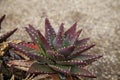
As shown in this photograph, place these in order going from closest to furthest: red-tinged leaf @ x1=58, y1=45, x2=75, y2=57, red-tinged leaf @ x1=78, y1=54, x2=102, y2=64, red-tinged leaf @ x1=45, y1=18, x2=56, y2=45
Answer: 1. red-tinged leaf @ x1=58, y1=45, x2=75, y2=57
2. red-tinged leaf @ x1=78, y1=54, x2=102, y2=64
3. red-tinged leaf @ x1=45, y1=18, x2=56, y2=45

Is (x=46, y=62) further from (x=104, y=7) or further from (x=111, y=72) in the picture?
(x=104, y=7)

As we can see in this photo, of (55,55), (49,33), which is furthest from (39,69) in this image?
(49,33)

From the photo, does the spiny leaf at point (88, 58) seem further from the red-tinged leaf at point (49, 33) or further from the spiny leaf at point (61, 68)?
the red-tinged leaf at point (49, 33)

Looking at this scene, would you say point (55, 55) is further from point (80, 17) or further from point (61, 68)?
point (80, 17)

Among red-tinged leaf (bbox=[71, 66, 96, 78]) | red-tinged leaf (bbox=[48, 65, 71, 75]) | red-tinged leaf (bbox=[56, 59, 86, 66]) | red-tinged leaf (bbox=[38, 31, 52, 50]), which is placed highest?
red-tinged leaf (bbox=[38, 31, 52, 50])

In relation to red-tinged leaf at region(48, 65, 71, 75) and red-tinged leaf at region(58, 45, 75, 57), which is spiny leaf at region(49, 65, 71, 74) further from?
red-tinged leaf at region(58, 45, 75, 57)

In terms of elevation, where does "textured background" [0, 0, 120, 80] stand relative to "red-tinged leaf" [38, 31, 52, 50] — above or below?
below

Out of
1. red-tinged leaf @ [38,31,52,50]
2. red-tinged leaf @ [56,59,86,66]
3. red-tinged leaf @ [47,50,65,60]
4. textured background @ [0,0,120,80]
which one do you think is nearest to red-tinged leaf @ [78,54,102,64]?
red-tinged leaf @ [56,59,86,66]

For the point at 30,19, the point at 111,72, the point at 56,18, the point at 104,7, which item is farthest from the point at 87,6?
the point at 111,72
